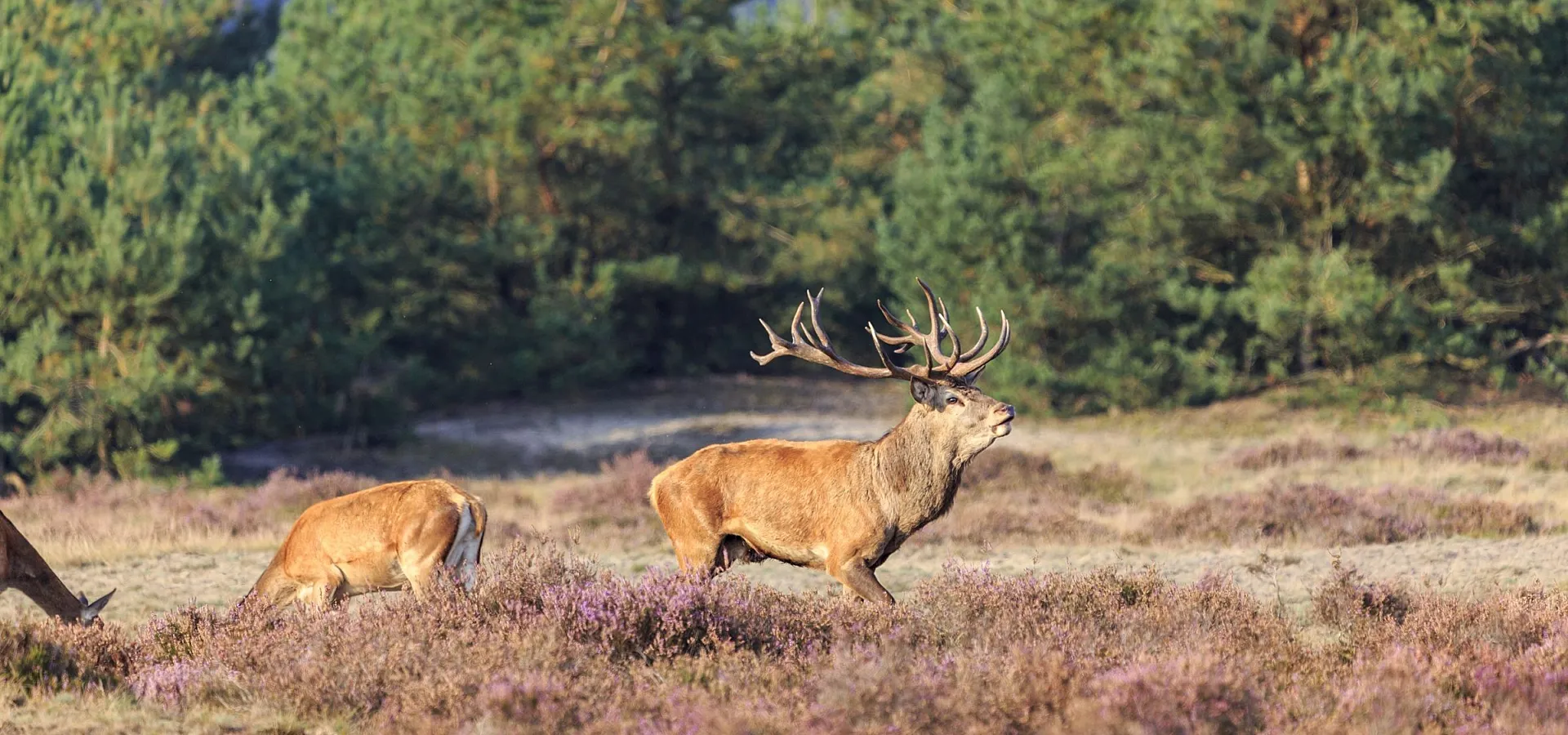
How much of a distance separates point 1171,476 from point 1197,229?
8.88 metres

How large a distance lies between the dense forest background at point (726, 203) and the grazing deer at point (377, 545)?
12900mm

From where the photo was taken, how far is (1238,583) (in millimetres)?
11781

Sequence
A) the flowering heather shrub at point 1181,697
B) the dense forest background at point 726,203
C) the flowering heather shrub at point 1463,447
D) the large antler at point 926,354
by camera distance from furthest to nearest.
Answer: the dense forest background at point 726,203 → the flowering heather shrub at point 1463,447 → the large antler at point 926,354 → the flowering heather shrub at point 1181,697

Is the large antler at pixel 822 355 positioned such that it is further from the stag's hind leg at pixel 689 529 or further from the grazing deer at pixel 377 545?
the grazing deer at pixel 377 545

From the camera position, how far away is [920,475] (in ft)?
31.1

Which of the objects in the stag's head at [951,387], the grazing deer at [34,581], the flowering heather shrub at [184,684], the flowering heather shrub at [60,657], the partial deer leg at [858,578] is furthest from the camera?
the grazing deer at [34,581]

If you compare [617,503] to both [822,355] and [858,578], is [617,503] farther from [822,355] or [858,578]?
[858,578]

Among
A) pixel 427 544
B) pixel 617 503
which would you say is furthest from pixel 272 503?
pixel 427 544

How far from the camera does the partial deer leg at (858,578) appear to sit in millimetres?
9188

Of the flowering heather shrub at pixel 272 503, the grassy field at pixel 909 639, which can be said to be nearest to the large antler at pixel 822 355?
the grassy field at pixel 909 639

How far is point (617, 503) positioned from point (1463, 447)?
1084 cm

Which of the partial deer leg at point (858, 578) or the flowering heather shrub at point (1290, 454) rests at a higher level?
the partial deer leg at point (858, 578)

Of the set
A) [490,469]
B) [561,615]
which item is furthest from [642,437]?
[561,615]

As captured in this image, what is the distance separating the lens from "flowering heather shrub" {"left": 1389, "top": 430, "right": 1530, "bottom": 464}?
19.9 metres
